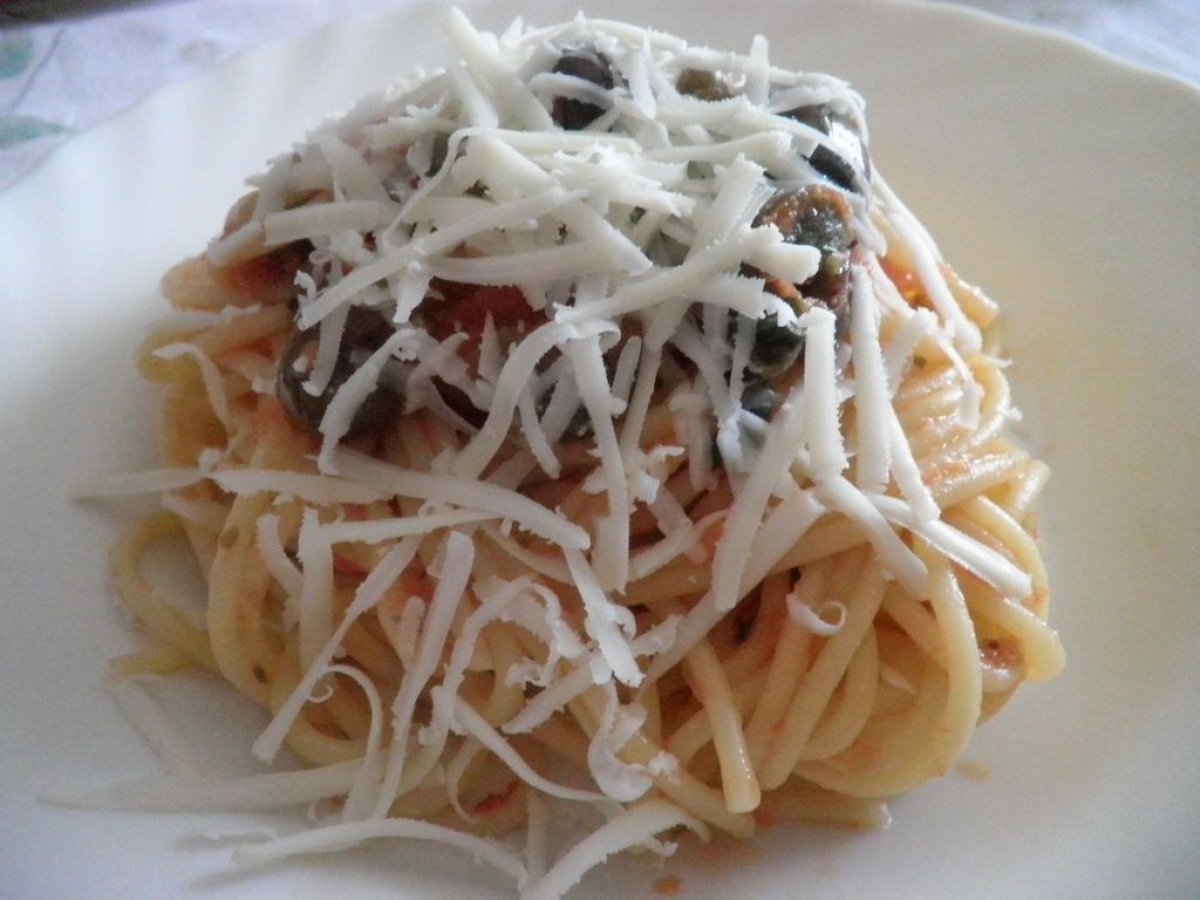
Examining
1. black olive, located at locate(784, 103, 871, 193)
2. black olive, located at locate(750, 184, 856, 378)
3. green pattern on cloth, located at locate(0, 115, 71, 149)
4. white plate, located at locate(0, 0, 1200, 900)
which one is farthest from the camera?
green pattern on cloth, located at locate(0, 115, 71, 149)

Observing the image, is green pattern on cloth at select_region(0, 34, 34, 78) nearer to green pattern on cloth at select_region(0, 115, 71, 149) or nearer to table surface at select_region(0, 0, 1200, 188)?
table surface at select_region(0, 0, 1200, 188)

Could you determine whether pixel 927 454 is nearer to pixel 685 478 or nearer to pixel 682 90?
pixel 685 478

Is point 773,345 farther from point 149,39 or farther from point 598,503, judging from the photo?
point 149,39

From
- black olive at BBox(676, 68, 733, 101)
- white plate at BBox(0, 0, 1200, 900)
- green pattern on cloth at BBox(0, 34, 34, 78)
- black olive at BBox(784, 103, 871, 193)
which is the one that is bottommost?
white plate at BBox(0, 0, 1200, 900)

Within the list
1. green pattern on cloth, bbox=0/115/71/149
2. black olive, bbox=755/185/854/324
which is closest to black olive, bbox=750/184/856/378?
black olive, bbox=755/185/854/324

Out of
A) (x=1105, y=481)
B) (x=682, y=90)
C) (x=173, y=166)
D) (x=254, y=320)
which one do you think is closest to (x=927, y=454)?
(x=1105, y=481)

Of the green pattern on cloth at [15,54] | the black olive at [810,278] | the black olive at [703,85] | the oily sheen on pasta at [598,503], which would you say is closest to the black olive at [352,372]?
the oily sheen on pasta at [598,503]
